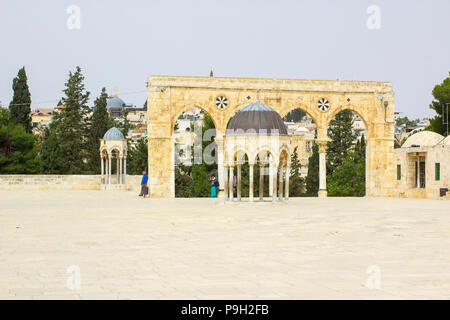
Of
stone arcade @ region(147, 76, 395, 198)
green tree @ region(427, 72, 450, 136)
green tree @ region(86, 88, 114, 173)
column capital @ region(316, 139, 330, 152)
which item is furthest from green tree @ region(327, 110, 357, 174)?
column capital @ region(316, 139, 330, 152)

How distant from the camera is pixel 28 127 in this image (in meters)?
46.4

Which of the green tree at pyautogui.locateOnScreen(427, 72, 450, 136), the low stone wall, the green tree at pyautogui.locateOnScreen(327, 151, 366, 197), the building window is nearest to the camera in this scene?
the building window

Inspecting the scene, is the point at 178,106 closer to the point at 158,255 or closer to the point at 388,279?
the point at 158,255

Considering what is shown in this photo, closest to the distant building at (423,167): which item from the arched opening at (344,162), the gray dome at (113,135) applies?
the gray dome at (113,135)

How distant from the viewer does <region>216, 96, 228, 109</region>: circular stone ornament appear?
28.4 m

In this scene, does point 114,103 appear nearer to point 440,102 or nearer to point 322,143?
point 440,102

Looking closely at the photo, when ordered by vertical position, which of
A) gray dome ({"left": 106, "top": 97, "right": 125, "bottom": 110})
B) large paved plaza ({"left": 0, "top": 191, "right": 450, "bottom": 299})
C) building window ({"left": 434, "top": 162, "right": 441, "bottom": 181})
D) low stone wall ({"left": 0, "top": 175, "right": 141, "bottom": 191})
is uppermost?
gray dome ({"left": 106, "top": 97, "right": 125, "bottom": 110})

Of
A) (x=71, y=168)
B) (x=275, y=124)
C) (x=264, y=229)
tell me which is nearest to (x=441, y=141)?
(x=275, y=124)

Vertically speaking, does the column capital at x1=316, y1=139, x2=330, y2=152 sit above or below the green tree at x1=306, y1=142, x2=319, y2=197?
above

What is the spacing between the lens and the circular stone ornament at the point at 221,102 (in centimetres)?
2842

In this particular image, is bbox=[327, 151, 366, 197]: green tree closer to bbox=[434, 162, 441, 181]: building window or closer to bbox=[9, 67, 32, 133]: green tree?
bbox=[9, 67, 32, 133]: green tree

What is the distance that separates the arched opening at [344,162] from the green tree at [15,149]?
24.0 metres

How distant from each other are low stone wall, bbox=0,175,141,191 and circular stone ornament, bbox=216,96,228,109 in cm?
894

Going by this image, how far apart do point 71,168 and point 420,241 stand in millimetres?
41556
